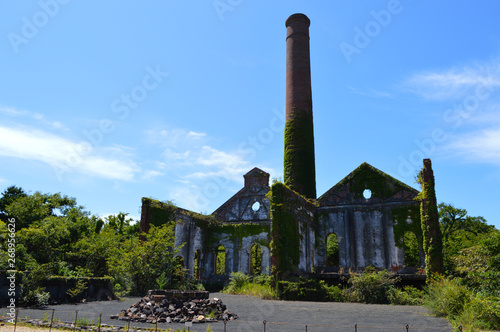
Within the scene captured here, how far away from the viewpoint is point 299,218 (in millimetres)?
21672

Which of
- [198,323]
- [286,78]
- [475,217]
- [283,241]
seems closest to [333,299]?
[283,241]

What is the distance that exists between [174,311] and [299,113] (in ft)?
67.5

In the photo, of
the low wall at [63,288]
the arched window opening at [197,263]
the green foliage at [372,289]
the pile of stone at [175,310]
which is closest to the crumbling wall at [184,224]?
the arched window opening at [197,263]

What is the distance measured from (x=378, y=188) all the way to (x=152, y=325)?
1835 centimetres

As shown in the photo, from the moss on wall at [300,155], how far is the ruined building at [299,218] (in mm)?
76

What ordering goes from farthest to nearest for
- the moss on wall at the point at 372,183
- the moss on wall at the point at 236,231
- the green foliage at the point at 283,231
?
the moss on wall at the point at 236,231 → the moss on wall at the point at 372,183 → the green foliage at the point at 283,231

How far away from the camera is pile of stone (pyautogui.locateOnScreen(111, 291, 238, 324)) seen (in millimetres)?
10749

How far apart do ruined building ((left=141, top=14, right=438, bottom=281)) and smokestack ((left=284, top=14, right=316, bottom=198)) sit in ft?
0.25

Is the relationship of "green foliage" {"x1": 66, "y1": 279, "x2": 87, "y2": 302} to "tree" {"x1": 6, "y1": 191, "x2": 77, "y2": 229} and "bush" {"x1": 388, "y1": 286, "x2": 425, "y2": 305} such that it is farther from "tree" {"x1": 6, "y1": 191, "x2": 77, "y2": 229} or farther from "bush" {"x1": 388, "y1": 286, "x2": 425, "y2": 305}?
"bush" {"x1": 388, "y1": 286, "x2": 425, "y2": 305}

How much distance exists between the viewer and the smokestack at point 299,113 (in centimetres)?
2787

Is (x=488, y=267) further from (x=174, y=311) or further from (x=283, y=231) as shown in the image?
(x=174, y=311)

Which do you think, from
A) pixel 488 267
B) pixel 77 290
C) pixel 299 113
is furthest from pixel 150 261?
pixel 299 113

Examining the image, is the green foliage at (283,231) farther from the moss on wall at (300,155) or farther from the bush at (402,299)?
the moss on wall at (300,155)

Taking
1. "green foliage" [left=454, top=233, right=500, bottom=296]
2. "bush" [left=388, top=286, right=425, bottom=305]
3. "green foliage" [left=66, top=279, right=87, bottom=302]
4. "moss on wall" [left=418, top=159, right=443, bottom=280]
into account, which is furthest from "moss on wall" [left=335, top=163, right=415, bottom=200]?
"green foliage" [left=66, top=279, right=87, bottom=302]
